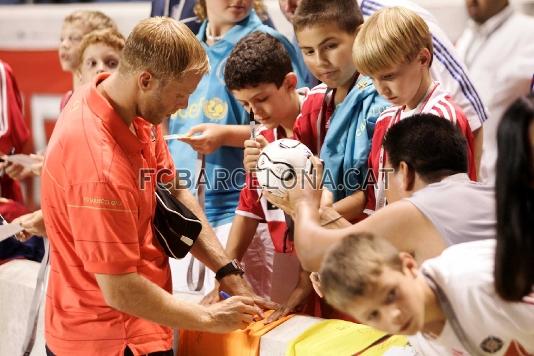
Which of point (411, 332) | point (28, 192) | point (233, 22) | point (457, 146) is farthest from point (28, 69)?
point (411, 332)

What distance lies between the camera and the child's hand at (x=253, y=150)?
2602mm

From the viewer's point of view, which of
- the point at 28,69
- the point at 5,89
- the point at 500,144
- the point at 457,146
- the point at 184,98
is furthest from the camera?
the point at 28,69

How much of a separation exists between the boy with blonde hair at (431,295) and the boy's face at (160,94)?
2.40 feet

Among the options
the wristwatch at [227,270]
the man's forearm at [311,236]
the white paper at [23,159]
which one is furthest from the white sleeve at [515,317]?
the white paper at [23,159]

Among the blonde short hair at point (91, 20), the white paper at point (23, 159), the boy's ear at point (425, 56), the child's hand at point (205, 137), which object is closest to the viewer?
the boy's ear at point (425, 56)

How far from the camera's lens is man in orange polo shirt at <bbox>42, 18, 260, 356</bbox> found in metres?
2.10

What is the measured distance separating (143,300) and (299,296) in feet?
1.98

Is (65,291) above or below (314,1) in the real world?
below

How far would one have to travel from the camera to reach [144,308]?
214cm

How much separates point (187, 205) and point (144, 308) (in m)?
0.56

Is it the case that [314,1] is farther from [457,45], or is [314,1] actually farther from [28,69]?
[28,69]

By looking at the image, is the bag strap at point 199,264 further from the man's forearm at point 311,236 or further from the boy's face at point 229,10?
the man's forearm at point 311,236

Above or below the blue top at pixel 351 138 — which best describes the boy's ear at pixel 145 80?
above

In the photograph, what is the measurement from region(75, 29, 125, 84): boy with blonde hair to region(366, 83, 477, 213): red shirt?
1.48 meters
